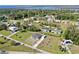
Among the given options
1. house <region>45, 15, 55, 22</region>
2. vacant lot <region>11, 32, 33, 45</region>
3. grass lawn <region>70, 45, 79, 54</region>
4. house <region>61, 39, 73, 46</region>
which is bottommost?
grass lawn <region>70, 45, 79, 54</region>

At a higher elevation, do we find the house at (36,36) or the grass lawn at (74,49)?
the house at (36,36)

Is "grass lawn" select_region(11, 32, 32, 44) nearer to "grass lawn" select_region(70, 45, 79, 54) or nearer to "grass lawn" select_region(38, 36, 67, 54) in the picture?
"grass lawn" select_region(38, 36, 67, 54)

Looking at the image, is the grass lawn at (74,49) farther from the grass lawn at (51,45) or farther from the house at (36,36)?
the house at (36,36)

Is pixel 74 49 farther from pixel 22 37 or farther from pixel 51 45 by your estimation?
pixel 22 37

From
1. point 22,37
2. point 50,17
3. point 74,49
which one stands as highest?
point 50,17

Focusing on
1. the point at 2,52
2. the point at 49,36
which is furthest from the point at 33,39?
the point at 2,52

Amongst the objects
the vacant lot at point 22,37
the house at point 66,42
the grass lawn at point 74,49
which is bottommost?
the grass lawn at point 74,49

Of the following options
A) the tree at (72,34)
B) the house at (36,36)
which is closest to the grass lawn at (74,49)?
the tree at (72,34)

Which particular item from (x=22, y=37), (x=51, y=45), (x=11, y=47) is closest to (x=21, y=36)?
(x=22, y=37)

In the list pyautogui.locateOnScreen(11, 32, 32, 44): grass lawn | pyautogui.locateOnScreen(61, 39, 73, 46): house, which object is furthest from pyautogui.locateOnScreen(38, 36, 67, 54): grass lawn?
pyautogui.locateOnScreen(11, 32, 32, 44): grass lawn

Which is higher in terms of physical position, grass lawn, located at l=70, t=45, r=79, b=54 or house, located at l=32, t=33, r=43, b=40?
house, located at l=32, t=33, r=43, b=40
